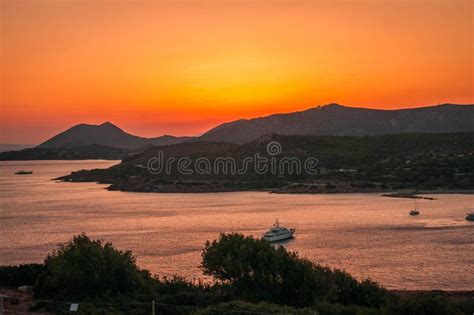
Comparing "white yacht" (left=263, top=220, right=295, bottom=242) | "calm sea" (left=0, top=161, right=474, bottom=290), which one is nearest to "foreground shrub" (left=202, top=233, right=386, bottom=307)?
"calm sea" (left=0, top=161, right=474, bottom=290)

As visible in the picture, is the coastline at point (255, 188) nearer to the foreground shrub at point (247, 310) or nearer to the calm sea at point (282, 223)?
the calm sea at point (282, 223)

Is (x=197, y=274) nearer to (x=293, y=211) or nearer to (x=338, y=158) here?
(x=293, y=211)

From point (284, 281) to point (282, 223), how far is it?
133 feet

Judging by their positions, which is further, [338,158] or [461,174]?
[338,158]

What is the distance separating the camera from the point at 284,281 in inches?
952

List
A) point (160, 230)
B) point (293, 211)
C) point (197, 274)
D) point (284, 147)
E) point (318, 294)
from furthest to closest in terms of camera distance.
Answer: point (284, 147) < point (293, 211) < point (160, 230) < point (197, 274) < point (318, 294)

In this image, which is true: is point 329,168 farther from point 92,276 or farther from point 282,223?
point 92,276

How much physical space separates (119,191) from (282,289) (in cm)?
9761

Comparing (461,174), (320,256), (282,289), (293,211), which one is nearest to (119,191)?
(293,211)

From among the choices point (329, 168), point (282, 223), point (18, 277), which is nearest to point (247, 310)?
point (18, 277)

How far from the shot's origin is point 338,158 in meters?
129

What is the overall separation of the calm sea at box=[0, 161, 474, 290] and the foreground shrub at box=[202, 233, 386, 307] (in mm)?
10308

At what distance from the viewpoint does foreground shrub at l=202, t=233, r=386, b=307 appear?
23.8 meters

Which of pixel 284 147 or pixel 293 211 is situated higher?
pixel 284 147
